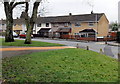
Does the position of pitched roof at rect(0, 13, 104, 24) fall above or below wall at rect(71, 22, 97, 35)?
above

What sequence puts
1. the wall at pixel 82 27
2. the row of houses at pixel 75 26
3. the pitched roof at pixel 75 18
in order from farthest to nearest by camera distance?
the pitched roof at pixel 75 18
the wall at pixel 82 27
the row of houses at pixel 75 26

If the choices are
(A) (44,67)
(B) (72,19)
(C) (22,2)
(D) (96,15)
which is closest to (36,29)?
(B) (72,19)

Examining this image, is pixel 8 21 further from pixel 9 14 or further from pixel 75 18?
pixel 75 18

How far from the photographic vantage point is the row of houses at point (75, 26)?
47.9 m

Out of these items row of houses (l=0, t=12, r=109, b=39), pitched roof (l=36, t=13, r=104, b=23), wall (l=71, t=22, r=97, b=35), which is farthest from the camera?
pitched roof (l=36, t=13, r=104, b=23)

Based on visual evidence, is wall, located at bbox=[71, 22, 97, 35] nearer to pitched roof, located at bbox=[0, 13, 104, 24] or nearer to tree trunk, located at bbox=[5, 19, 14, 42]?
pitched roof, located at bbox=[0, 13, 104, 24]

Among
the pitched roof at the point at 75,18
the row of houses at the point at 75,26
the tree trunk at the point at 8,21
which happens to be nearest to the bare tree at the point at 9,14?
the tree trunk at the point at 8,21

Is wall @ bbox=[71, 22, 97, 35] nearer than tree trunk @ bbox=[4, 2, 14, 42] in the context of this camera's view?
No

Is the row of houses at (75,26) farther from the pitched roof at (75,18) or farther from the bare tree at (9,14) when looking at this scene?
the bare tree at (9,14)

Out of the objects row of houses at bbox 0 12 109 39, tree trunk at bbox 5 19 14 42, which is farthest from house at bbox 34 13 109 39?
tree trunk at bbox 5 19 14 42

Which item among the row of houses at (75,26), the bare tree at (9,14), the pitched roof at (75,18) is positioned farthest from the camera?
the pitched roof at (75,18)

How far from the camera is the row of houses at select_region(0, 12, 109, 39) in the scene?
4794 cm

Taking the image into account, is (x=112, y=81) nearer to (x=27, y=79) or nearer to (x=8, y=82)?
(x=27, y=79)

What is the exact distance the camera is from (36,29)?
204ft
